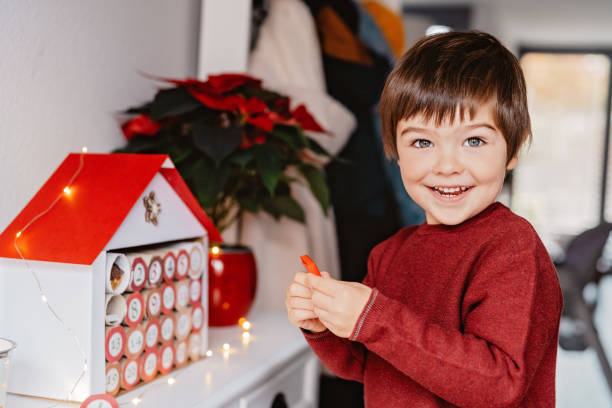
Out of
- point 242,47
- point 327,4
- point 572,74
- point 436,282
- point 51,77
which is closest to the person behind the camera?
point 436,282

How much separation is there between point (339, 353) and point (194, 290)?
0.91ft

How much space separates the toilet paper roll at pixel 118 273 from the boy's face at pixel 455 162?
40 centimetres

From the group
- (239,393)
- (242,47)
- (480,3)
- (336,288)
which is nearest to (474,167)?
(336,288)

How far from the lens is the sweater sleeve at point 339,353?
2.58ft

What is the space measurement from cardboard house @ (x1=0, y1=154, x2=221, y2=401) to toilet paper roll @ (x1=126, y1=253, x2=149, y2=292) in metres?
0.02

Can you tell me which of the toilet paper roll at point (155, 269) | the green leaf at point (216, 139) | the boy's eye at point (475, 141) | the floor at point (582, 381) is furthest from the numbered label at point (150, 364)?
the floor at point (582, 381)

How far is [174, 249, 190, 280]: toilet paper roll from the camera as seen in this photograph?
89 cm

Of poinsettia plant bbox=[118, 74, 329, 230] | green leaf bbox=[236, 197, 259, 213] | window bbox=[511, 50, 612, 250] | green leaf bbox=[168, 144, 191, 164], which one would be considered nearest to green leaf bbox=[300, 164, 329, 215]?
poinsettia plant bbox=[118, 74, 329, 230]

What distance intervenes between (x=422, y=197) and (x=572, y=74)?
6130 mm

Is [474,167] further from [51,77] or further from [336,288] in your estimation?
[51,77]

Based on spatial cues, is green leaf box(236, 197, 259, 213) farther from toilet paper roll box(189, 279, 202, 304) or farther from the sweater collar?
the sweater collar

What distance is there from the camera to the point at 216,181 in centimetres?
99

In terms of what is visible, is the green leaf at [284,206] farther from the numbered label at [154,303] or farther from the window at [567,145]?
the window at [567,145]

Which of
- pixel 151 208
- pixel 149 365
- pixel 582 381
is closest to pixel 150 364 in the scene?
pixel 149 365
